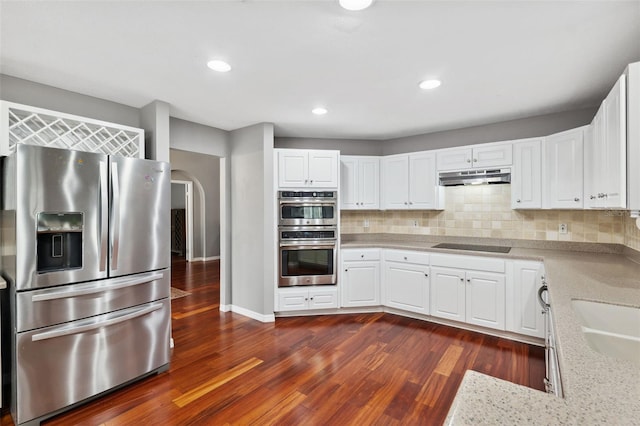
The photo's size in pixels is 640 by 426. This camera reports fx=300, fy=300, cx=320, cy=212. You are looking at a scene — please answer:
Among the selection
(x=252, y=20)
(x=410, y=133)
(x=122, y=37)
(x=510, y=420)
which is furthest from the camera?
(x=410, y=133)

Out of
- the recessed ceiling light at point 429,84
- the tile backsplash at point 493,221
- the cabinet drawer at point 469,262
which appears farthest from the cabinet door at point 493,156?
the recessed ceiling light at point 429,84

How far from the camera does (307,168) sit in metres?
3.70

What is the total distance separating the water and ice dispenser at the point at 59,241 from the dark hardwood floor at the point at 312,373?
100cm

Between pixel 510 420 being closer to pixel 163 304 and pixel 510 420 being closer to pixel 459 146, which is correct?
pixel 163 304

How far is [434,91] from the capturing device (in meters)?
2.62

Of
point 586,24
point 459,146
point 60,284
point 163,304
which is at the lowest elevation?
point 163,304

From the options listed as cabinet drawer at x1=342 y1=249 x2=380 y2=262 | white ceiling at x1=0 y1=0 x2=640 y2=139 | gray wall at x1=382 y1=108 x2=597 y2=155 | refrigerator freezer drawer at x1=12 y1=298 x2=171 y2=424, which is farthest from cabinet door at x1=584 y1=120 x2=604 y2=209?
refrigerator freezer drawer at x1=12 y1=298 x2=171 y2=424

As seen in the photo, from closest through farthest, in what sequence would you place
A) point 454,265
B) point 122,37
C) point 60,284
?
point 122,37 → point 60,284 → point 454,265

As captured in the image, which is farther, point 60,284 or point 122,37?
point 60,284

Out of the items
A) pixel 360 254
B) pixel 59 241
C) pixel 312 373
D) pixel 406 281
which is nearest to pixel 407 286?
pixel 406 281

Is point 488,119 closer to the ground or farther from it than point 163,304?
farther from it

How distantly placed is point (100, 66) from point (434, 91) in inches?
103

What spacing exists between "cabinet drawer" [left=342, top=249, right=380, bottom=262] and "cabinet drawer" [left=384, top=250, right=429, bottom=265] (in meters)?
0.13

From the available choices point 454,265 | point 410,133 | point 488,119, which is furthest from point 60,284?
point 488,119
